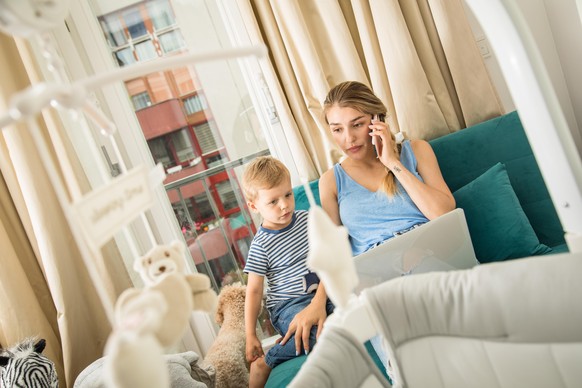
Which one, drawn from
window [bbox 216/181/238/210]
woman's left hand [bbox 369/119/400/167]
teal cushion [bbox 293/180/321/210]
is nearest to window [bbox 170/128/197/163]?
window [bbox 216/181/238/210]

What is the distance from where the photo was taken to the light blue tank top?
1407mm

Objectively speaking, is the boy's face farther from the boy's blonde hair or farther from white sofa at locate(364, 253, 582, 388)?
white sofa at locate(364, 253, 582, 388)

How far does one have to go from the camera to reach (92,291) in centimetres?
182

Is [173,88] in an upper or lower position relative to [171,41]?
lower

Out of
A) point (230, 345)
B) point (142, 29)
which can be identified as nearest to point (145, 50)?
point (142, 29)

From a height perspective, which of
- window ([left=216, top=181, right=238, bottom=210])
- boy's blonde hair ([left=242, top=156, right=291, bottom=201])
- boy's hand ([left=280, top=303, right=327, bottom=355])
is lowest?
boy's hand ([left=280, top=303, right=327, bottom=355])

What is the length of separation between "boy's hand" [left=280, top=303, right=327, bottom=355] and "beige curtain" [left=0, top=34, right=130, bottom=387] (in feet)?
2.97

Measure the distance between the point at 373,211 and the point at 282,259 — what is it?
1.21ft

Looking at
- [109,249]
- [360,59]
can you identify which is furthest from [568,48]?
[109,249]

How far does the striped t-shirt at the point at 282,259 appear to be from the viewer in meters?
1.53

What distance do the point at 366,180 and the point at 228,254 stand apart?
1044 millimetres

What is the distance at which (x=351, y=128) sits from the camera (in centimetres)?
146

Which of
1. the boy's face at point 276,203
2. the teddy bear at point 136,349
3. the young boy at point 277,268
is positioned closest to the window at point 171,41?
the young boy at point 277,268

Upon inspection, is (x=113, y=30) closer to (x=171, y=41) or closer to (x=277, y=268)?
(x=171, y=41)
